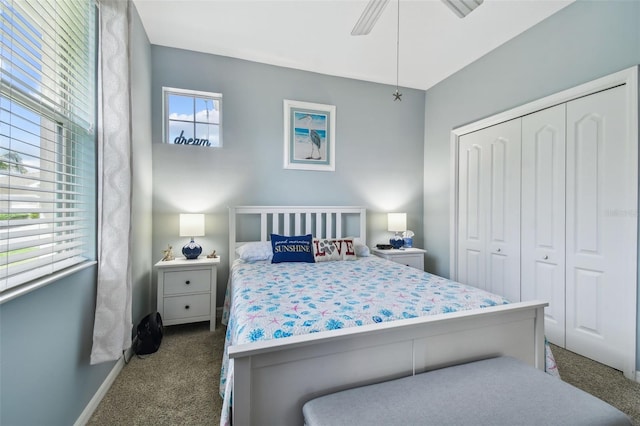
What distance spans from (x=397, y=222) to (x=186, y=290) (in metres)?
2.52

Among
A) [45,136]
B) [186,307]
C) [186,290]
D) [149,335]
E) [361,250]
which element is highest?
[45,136]

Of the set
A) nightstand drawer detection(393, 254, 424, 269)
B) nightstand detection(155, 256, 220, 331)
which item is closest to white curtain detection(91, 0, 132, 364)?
nightstand detection(155, 256, 220, 331)

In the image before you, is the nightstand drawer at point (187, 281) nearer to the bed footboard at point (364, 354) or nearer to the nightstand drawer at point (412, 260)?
the bed footboard at point (364, 354)

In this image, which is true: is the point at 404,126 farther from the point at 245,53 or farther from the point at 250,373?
the point at 250,373

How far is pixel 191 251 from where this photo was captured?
2754mm

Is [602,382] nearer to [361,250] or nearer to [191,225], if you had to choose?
[361,250]

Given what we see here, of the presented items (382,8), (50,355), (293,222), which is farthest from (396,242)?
(50,355)

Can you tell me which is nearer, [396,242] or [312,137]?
[312,137]

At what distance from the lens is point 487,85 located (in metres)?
3.06

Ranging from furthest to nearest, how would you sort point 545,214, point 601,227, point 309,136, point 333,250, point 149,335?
point 309,136
point 333,250
point 545,214
point 149,335
point 601,227

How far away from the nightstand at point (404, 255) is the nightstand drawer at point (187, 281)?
196 centimetres

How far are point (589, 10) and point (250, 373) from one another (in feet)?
11.2

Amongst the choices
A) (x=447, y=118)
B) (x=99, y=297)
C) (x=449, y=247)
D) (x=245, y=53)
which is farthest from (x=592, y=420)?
(x=245, y=53)

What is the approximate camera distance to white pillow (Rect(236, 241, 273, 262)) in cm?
272
